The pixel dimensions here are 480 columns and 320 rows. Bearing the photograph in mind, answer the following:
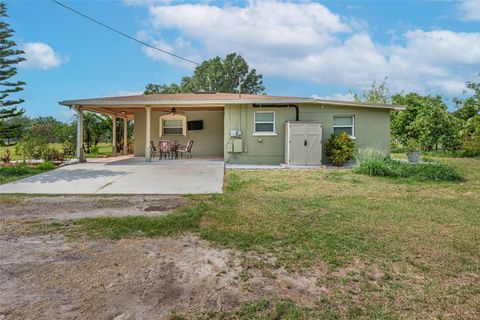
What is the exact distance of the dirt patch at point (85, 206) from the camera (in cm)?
570

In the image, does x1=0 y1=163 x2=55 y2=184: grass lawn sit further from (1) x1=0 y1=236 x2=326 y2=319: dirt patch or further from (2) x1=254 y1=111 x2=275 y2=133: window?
(2) x1=254 y1=111 x2=275 y2=133: window

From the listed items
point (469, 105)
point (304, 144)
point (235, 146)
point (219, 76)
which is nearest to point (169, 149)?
point (235, 146)

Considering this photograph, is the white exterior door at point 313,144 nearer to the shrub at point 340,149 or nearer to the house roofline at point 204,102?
the shrub at point 340,149

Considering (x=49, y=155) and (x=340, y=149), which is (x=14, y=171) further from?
(x=340, y=149)

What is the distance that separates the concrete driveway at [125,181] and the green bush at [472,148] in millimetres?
15038

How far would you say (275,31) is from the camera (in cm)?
1872

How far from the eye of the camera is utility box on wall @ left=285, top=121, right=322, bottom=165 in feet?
43.2

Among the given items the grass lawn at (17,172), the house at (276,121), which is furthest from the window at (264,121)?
the grass lawn at (17,172)

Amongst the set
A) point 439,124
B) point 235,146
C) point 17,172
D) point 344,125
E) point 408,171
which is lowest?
point 17,172

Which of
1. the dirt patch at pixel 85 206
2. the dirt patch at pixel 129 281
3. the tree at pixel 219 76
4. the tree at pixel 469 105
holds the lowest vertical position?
the dirt patch at pixel 129 281

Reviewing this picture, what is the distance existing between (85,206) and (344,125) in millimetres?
11382

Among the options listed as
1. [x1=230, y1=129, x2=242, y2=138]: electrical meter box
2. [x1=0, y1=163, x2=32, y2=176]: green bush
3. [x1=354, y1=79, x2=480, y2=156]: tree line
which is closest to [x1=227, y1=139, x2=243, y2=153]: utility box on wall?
[x1=230, y1=129, x2=242, y2=138]: electrical meter box

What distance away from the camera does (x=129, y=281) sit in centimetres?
305

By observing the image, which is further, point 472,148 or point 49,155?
point 472,148
